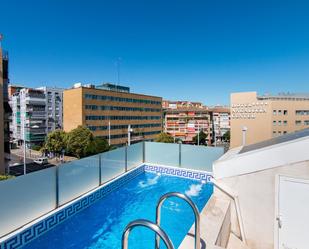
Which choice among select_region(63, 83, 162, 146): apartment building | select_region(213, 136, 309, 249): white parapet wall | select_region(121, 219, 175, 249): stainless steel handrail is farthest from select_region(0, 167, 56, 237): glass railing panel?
select_region(63, 83, 162, 146): apartment building

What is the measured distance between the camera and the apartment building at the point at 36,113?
1620 inches

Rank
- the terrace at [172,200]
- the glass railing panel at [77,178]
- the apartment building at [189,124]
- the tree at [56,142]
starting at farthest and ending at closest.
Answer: the apartment building at [189,124]
the tree at [56,142]
the glass railing panel at [77,178]
the terrace at [172,200]

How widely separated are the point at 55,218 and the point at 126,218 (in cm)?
174

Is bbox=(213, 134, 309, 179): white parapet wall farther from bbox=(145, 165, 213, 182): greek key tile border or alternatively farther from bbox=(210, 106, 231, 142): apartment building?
bbox=(210, 106, 231, 142): apartment building

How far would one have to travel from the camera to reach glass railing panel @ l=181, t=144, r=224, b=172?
276 inches

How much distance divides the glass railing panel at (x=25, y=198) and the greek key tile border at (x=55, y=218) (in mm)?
169

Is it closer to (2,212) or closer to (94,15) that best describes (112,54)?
(94,15)

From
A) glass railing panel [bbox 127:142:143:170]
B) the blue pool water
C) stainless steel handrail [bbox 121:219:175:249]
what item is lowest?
the blue pool water

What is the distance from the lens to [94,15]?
53.5ft

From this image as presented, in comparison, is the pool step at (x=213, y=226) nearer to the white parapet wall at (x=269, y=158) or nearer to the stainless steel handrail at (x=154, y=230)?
the white parapet wall at (x=269, y=158)

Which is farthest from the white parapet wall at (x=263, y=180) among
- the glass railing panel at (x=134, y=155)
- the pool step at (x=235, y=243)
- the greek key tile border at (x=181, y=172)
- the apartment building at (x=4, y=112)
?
the apartment building at (x=4, y=112)

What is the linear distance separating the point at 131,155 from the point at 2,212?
4.78 metres

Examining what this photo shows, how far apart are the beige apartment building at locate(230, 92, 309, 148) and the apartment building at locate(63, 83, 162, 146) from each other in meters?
21.7

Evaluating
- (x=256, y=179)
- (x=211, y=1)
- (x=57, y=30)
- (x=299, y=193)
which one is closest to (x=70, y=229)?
(x=256, y=179)
